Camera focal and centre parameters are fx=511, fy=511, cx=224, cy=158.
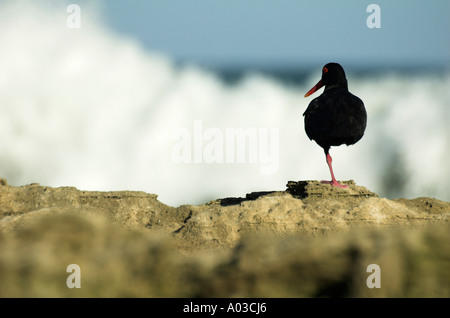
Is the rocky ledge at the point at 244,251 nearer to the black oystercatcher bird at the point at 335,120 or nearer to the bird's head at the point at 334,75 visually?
the black oystercatcher bird at the point at 335,120

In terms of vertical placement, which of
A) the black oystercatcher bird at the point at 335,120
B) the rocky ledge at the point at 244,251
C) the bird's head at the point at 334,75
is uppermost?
the bird's head at the point at 334,75

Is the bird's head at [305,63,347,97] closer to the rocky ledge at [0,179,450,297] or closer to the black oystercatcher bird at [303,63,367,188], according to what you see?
the black oystercatcher bird at [303,63,367,188]

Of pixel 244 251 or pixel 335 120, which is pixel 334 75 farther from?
pixel 244 251

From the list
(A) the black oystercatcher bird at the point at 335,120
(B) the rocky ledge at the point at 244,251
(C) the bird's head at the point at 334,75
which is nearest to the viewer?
(B) the rocky ledge at the point at 244,251

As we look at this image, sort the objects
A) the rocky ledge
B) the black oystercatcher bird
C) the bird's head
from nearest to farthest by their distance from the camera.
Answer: the rocky ledge
the black oystercatcher bird
the bird's head

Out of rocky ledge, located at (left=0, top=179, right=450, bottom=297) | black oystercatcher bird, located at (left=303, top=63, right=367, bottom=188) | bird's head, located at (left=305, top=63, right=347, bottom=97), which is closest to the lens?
rocky ledge, located at (left=0, top=179, right=450, bottom=297)

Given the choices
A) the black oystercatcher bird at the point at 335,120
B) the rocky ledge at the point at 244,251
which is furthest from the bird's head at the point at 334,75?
the rocky ledge at the point at 244,251

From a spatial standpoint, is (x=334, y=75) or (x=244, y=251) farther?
(x=334, y=75)

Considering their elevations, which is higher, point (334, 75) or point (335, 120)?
point (334, 75)

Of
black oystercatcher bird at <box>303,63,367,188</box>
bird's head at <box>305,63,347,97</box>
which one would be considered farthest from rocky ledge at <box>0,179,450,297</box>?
bird's head at <box>305,63,347,97</box>

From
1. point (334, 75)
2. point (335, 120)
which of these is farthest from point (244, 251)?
point (334, 75)

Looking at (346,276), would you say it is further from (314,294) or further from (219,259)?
(219,259)
